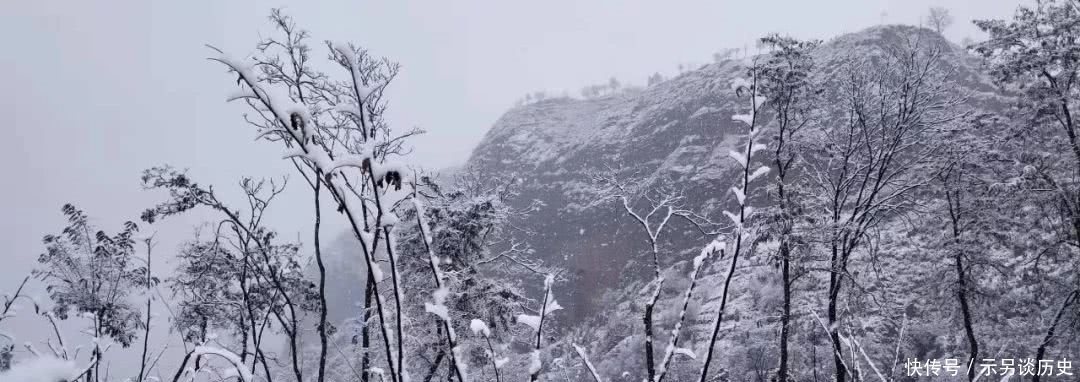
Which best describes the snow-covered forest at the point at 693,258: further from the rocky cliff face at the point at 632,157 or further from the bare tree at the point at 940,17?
the bare tree at the point at 940,17

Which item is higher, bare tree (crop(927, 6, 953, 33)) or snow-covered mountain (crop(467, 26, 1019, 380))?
bare tree (crop(927, 6, 953, 33))

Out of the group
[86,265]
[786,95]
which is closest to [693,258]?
[786,95]

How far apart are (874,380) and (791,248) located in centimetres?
887

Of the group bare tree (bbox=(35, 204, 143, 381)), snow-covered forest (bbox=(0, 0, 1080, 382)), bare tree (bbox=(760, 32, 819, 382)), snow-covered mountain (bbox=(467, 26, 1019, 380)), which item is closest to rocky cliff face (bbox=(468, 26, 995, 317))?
snow-covered mountain (bbox=(467, 26, 1019, 380))

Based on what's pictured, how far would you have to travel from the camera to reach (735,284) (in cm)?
2520

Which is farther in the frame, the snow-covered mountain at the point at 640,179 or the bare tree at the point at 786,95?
the snow-covered mountain at the point at 640,179

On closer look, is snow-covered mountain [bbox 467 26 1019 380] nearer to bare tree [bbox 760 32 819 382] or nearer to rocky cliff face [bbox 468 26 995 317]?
rocky cliff face [bbox 468 26 995 317]

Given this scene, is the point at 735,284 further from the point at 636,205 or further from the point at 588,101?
the point at 588,101

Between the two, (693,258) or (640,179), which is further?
(640,179)

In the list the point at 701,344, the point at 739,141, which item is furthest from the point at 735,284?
the point at 739,141

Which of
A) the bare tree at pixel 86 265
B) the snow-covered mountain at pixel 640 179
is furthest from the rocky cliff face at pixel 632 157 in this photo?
the bare tree at pixel 86 265

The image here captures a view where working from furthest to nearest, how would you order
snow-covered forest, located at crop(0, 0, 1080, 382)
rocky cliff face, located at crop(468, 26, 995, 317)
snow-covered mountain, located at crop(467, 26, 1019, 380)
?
1. rocky cliff face, located at crop(468, 26, 995, 317)
2. snow-covered mountain, located at crop(467, 26, 1019, 380)
3. snow-covered forest, located at crop(0, 0, 1080, 382)

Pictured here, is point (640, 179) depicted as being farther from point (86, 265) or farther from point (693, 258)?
point (86, 265)

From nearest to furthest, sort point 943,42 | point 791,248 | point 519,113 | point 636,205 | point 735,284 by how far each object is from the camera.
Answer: point 791,248 < point 735,284 < point 636,205 < point 943,42 < point 519,113
